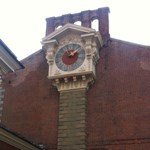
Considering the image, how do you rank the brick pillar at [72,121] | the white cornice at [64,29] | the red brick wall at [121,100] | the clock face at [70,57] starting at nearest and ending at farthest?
1. the red brick wall at [121,100]
2. the brick pillar at [72,121]
3. the clock face at [70,57]
4. the white cornice at [64,29]

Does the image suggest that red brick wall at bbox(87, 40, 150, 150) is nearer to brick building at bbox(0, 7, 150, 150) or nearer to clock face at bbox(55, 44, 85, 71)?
brick building at bbox(0, 7, 150, 150)

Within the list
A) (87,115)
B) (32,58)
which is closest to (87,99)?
(87,115)

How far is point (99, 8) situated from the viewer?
1172 inches

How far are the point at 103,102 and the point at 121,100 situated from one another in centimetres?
127

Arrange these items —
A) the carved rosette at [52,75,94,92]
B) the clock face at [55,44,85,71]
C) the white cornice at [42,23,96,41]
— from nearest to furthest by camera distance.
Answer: the carved rosette at [52,75,94,92] → the clock face at [55,44,85,71] → the white cornice at [42,23,96,41]

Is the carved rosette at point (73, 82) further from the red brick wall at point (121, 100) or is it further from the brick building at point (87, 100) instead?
the red brick wall at point (121, 100)

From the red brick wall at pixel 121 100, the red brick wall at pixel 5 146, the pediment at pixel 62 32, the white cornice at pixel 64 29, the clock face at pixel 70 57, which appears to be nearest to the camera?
the red brick wall at pixel 5 146

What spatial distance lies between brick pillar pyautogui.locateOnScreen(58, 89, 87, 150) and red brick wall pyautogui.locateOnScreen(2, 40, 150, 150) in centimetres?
50

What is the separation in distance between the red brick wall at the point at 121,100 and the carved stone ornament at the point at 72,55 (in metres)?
1.00

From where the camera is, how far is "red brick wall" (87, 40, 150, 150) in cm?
2423

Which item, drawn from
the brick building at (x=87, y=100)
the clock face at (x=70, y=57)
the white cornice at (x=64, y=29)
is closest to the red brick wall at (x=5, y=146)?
the brick building at (x=87, y=100)

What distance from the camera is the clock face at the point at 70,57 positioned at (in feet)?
90.1

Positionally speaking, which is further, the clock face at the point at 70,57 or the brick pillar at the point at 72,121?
the clock face at the point at 70,57

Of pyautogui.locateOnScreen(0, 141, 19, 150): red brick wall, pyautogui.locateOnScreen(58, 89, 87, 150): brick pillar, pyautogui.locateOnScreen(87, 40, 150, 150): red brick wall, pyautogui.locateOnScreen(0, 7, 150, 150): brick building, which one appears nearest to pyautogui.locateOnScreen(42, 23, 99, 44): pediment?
pyautogui.locateOnScreen(0, 7, 150, 150): brick building
